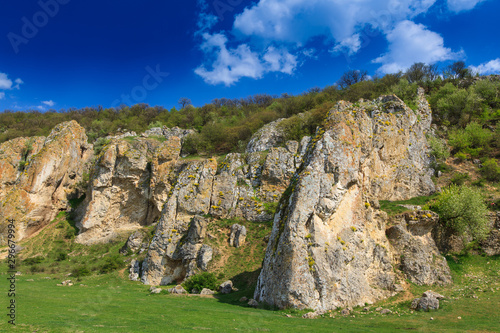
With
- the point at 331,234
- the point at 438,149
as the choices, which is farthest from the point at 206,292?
the point at 438,149

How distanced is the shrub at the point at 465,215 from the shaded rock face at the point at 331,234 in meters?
7.71

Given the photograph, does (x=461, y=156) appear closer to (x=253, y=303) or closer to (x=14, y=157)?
(x=253, y=303)

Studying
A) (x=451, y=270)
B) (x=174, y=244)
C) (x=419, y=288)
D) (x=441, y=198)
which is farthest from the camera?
(x=174, y=244)

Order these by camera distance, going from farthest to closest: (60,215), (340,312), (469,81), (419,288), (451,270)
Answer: (469,81)
(60,215)
(451,270)
(419,288)
(340,312)

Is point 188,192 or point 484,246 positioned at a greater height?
point 188,192

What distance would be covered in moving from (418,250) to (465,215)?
703 cm

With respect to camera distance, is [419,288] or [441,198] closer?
[419,288]

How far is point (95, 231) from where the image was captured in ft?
149

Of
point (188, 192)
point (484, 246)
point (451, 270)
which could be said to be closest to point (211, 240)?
point (188, 192)

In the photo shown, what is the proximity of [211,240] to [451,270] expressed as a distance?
23.6 meters

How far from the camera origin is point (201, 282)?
1036 inches

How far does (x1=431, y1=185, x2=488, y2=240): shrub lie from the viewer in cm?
2552

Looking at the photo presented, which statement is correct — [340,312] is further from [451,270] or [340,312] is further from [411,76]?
[411,76]

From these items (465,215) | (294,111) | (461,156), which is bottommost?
(465,215)
